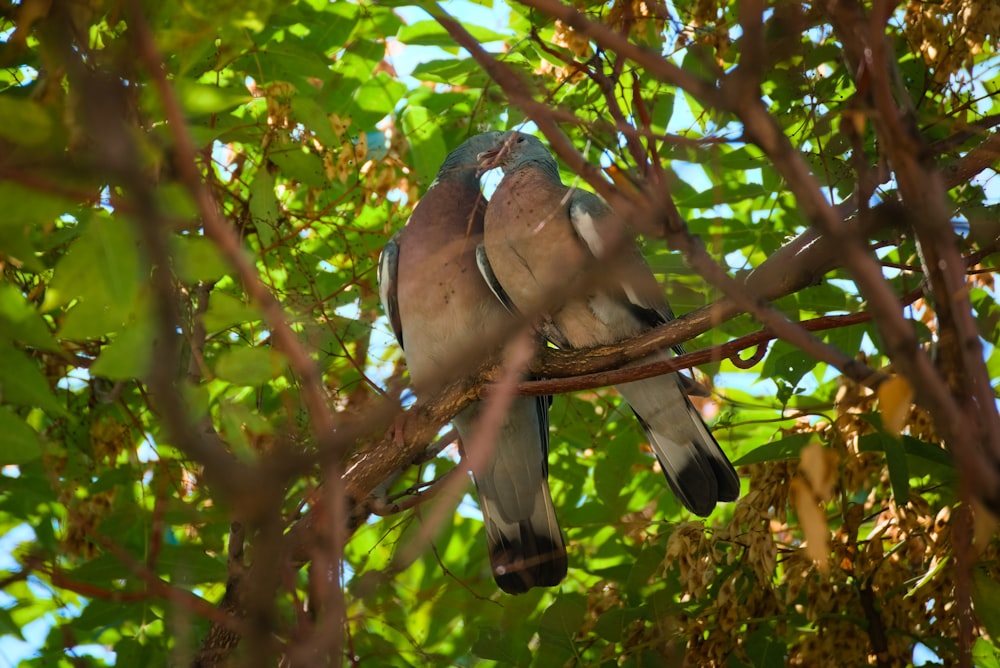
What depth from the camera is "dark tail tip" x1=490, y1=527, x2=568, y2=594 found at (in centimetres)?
335

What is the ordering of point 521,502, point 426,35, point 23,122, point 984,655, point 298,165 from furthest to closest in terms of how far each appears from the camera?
point 521,502 < point 426,35 < point 298,165 < point 984,655 < point 23,122

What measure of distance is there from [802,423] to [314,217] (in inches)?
64.4

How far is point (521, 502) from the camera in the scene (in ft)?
11.9

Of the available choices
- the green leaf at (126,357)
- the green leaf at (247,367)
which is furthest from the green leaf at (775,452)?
the green leaf at (126,357)

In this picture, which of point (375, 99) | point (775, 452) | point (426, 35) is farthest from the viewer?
point (375, 99)

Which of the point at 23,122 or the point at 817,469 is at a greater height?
the point at 23,122

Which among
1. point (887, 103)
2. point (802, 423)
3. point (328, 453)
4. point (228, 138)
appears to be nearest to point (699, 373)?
point (802, 423)

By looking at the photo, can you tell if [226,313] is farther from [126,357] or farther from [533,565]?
[533,565]

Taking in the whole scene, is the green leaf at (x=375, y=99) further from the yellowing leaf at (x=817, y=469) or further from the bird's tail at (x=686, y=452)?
the yellowing leaf at (x=817, y=469)

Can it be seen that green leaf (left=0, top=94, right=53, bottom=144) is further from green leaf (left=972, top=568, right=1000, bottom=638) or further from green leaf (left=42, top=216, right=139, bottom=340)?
green leaf (left=972, top=568, right=1000, bottom=638)

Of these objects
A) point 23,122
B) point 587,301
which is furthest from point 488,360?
point 23,122

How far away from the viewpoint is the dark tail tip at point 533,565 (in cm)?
335

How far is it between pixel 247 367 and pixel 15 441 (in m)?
0.47

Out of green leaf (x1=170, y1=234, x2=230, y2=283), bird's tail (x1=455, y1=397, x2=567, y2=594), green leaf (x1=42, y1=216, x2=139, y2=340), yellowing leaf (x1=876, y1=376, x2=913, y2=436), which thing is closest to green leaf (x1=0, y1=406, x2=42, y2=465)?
green leaf (x1=42, y1=216, x2=139, y2=340)
